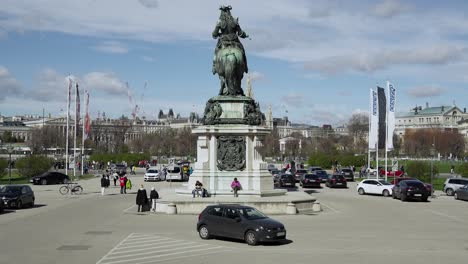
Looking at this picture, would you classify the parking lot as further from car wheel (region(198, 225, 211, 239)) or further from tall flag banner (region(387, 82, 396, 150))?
tall flag banner (region(387, 82, 396, 150))

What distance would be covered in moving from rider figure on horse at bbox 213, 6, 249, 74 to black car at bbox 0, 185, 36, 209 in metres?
13.1

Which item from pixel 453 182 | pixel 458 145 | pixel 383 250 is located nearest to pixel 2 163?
pixel 453 182

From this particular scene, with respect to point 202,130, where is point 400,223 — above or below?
below

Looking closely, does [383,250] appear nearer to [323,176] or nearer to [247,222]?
[247,222]

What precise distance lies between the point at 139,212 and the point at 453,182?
26.2 meters

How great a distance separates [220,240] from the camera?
21188 millimetres

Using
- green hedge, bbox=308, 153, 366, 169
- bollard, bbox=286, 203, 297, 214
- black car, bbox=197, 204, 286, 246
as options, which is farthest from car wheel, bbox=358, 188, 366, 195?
green hedge, bbox=308, 153, 366, 169

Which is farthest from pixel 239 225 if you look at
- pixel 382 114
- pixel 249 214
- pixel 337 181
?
pixel 337 181

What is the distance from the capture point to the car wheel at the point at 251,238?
65.1 feet

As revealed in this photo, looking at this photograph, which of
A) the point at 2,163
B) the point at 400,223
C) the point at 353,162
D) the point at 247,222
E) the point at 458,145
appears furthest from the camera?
the point at 458,145

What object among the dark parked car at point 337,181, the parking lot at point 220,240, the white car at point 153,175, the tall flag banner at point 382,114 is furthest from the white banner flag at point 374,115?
the white car at point 153,175

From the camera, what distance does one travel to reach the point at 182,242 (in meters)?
20.4

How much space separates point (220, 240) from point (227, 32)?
58.8 feet

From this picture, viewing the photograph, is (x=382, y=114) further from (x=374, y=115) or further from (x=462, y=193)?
(x=462, y=193)
